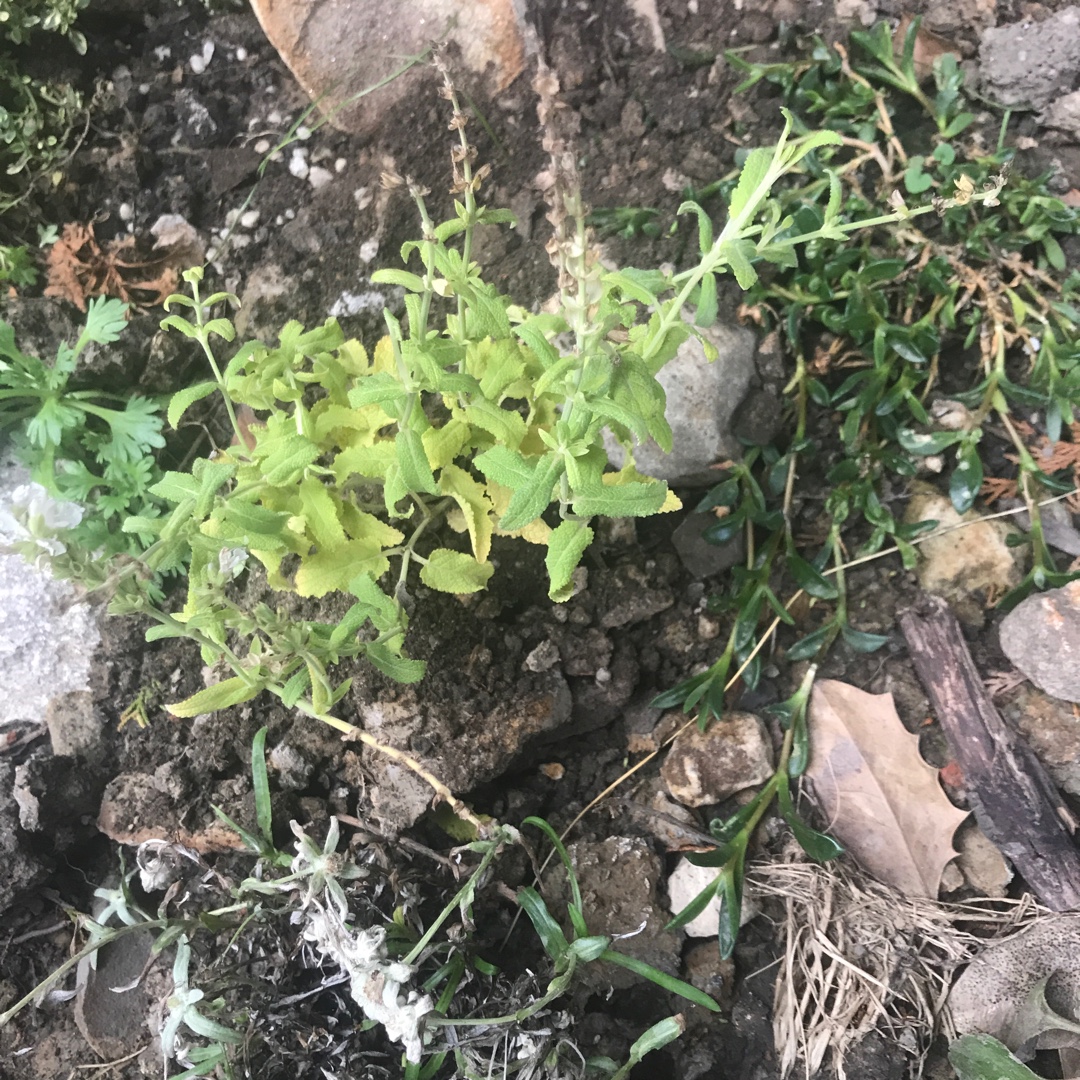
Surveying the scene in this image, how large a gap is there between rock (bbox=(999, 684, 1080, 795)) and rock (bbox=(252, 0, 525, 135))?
204 centimetres

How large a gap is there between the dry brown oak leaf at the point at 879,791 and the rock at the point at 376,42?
6.14 ft

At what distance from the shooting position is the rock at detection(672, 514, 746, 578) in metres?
2.05

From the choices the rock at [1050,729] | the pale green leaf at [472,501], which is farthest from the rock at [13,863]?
the rock at [1050,729]

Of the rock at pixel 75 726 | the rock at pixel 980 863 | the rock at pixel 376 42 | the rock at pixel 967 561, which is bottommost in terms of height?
the rock at pixel 980 863

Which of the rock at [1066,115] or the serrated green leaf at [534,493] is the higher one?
the serrated green leaf at [534,493]

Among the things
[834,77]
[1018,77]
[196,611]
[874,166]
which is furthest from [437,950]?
[1018,77]

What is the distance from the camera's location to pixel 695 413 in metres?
1.99

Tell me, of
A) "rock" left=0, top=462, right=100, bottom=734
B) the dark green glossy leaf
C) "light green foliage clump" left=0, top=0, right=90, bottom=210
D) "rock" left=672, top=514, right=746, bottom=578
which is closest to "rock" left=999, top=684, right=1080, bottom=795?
the dark green glossy leaf

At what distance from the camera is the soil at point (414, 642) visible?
5.89 feet

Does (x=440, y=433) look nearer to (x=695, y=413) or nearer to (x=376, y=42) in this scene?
(x=695, y=413)

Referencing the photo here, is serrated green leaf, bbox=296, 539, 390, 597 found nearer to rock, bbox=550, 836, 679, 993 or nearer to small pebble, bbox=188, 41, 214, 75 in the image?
rock, bbox=550, 836, 679, 993

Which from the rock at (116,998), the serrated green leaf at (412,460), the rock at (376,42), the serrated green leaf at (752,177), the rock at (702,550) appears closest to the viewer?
the serrated green leaf at (752,177)

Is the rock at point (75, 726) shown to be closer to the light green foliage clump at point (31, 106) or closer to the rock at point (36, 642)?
the rock at point (36, 642)

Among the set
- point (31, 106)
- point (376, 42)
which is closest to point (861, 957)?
point (376, 42)
